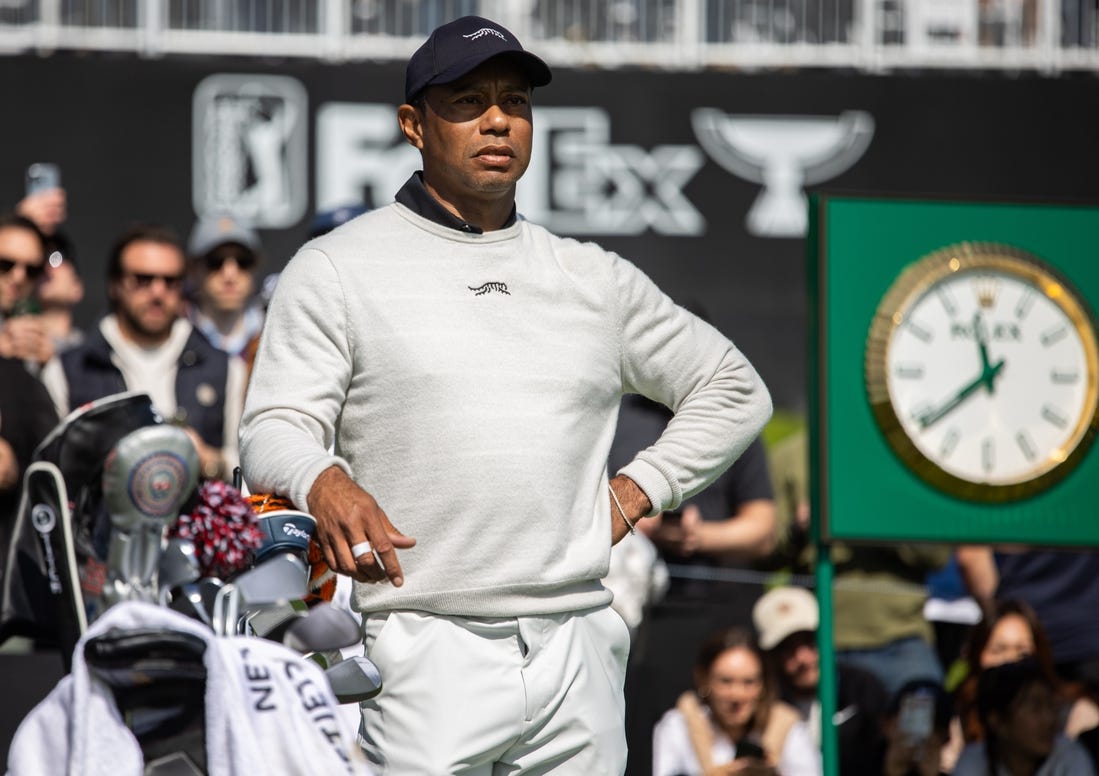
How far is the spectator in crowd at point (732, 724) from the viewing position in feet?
20.8

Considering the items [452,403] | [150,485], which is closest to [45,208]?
[150,485]

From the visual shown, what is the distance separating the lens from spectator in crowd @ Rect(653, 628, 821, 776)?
249 inches

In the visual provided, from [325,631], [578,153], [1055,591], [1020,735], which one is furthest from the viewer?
[578,153]

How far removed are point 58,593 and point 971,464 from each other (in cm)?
276

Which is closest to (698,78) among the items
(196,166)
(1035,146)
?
(1035,146)

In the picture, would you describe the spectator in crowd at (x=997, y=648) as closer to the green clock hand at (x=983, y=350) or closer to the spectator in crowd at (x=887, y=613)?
the spectator in crowd at (x=887, y=613)

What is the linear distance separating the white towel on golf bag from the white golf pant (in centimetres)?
27

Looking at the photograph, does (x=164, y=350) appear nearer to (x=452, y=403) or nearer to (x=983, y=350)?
(x=983, y=350)

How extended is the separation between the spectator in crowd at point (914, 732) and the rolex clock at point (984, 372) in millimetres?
967

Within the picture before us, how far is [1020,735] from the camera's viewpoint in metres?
6.32

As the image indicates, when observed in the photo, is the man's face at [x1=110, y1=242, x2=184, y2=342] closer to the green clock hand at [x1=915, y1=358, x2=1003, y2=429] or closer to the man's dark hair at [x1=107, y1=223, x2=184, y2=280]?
the man's dark hair at [x1=107, y1=223, x2=184, y2=280]

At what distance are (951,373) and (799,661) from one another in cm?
136

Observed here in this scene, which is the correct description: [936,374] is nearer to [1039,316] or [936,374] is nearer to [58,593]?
[1039,316]

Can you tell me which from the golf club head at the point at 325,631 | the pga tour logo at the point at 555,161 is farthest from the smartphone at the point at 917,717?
the pga tour logo at the point at 555,161
